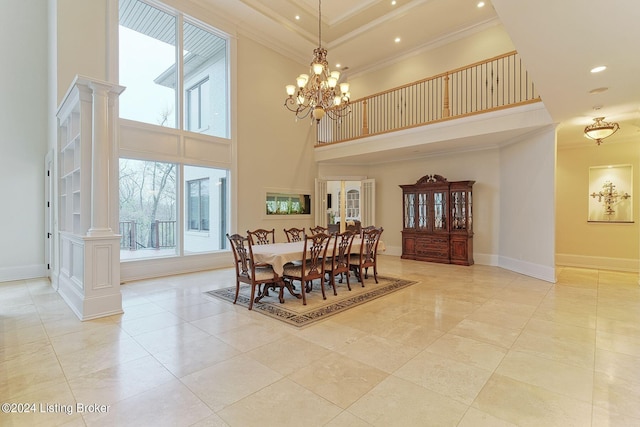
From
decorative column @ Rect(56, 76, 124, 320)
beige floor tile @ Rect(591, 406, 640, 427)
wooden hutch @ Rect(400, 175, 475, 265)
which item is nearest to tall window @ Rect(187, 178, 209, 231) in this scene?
decorative column @ Rect(56, 76, 124, 320)

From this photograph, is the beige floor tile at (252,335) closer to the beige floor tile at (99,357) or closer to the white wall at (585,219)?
the beige floor tile at (99,357)

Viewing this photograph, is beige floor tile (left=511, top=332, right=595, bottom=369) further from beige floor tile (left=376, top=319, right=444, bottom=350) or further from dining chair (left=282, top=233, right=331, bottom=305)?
dining chair (left=282, top=233, right=331, bottom=305)

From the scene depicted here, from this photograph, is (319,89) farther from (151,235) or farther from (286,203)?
(151,235)

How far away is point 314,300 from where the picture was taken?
4.29 meters

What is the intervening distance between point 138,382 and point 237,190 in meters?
5.19

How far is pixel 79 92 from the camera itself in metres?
3.70

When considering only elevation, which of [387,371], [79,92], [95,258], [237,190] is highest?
[79,92]

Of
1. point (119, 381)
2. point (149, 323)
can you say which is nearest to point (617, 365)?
point (119, 381)

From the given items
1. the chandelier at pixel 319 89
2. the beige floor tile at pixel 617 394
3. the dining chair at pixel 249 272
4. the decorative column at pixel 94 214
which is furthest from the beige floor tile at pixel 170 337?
the chandelier at pixel 319 89

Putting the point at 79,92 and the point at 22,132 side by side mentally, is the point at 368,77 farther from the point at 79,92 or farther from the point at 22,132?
the point at 22,132

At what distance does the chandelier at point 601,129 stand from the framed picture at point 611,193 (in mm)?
1856

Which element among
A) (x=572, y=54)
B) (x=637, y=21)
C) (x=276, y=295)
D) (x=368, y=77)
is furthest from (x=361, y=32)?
(x=276, y=295)

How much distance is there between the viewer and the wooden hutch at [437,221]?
23.3 feet

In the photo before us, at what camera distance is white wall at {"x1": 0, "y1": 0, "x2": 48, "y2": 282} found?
18.0 feet
